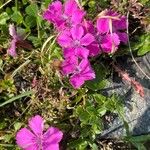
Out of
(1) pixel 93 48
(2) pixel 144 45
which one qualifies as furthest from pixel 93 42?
(2) pixel 144 45

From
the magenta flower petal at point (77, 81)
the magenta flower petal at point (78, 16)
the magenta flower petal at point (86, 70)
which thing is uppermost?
the magenta flower petal at point (78, 16)

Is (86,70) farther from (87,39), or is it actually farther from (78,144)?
(78,144)

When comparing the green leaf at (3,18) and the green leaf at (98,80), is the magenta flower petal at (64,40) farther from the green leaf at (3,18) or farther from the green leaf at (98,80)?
the green leaf at (3,18)

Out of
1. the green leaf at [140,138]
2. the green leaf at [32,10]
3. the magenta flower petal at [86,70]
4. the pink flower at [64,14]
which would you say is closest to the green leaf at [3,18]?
the green leaf at [32,10]

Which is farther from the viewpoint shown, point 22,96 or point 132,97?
point 132,97

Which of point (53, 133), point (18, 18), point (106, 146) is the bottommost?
point (106, 146)

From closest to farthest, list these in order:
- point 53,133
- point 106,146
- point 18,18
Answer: point 53,133, point 106,146, point 18,18

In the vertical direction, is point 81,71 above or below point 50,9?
below

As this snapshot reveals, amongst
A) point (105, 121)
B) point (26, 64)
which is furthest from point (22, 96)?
point (105, 121)

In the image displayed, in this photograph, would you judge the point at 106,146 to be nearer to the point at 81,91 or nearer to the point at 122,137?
the point at 122,137
